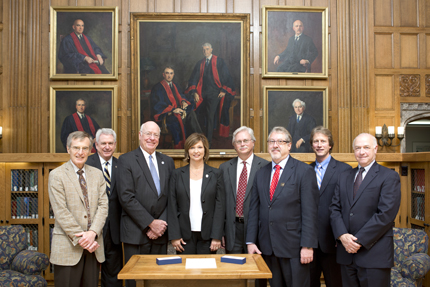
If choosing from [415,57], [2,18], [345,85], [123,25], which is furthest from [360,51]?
[2,18]

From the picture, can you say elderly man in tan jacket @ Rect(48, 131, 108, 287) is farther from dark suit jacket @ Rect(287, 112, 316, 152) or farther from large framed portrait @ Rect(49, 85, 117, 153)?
dark suit jacket @ Rect(287, 112, 316, 152)

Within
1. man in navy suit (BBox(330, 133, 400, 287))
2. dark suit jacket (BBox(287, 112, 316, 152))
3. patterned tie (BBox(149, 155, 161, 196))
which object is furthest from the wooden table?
dark suit jacket (BBox(287, 112, 316, 152))

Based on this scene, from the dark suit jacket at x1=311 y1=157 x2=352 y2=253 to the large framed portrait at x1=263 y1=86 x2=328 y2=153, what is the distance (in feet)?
8.02

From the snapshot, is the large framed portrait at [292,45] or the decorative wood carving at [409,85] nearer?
the large framed portrait at [292,45]

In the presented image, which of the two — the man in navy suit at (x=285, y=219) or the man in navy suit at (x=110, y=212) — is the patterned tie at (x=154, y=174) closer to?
the man in navy suit at (x=110, y=212)

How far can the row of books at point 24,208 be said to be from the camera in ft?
15.1

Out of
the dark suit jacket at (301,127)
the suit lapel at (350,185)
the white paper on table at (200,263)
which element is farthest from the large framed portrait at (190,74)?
the white paper on table at (200,263)

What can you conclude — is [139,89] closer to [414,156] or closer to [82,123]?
[82,123]

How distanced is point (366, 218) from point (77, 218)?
2.37 metres

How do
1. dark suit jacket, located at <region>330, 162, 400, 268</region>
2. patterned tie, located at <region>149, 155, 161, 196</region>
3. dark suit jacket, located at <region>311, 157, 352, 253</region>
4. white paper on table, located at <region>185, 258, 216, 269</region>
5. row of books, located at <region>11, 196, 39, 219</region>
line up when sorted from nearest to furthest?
white paper on table, located at <region>185, 258, 216, 269</region>
dark suit jacket, located at <region>330, 162, 400, 268</region>
dark suit jacket, located at <region>311, 157, 352, 253</region>
patterned tie, located at <region>149, 155, 161, 196</region>
row of books, located at <region>11, 196, 39, 219</region>

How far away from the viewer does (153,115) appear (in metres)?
5.53

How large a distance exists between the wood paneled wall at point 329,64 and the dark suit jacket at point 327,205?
251 cm

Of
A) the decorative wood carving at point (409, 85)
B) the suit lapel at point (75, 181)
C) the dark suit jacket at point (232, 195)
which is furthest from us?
the decorative wood carving at point (409, 85)

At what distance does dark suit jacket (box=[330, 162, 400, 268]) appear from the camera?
2.59 metres
